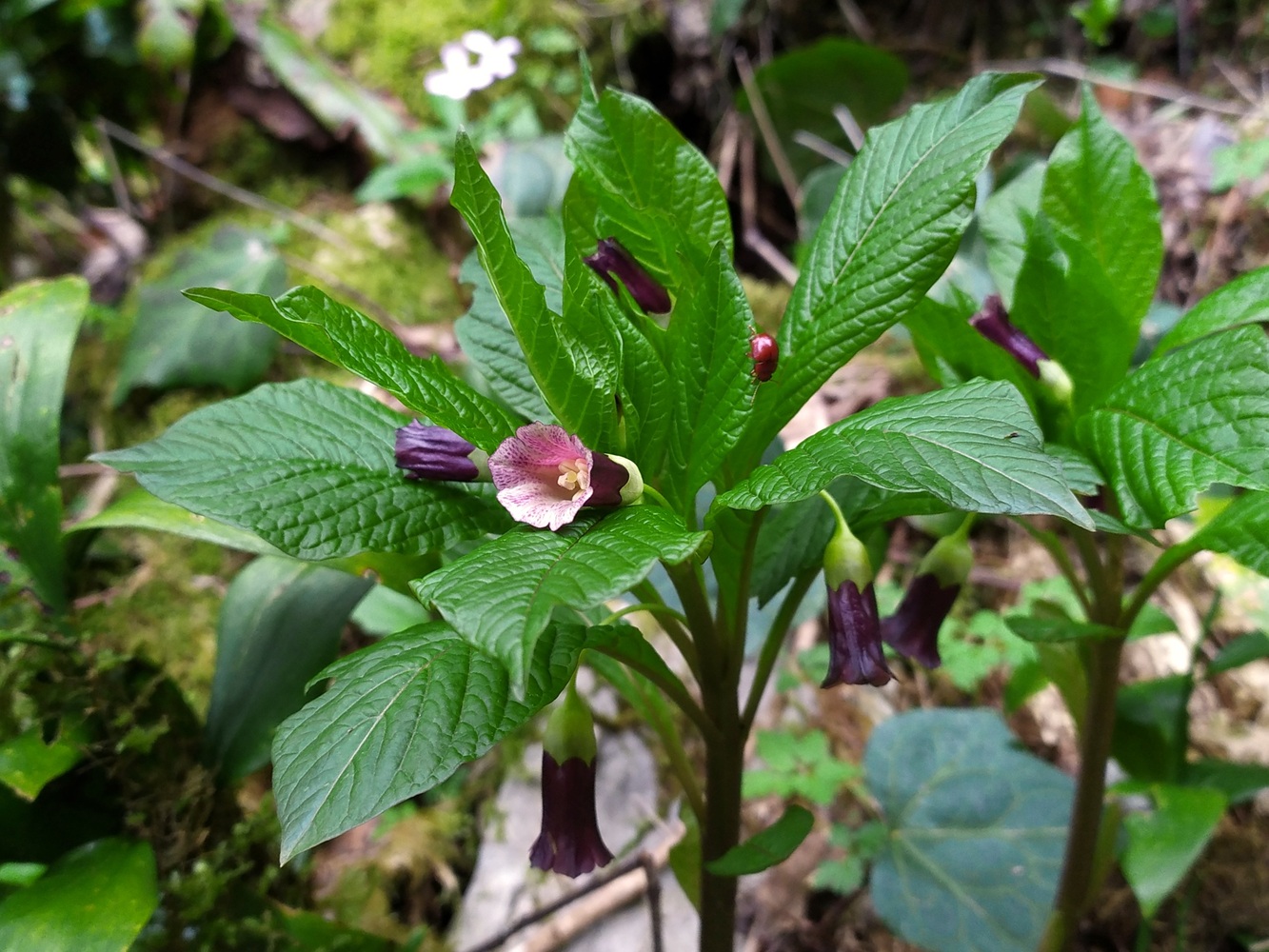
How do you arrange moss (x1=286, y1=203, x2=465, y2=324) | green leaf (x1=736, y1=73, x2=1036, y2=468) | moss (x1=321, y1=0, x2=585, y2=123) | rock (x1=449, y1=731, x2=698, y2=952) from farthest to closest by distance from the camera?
moss (x1=321, y1=0, x2=585, y2=123), moss (x1=286, y1=203, x2=465, y2=324), rock (x1=449, y1=731, x2=698, y2=952), green leaf (x1=736, y1=73, x2=1036, y2=468)

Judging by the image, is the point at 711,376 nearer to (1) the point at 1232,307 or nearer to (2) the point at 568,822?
(2) the point at 568,822

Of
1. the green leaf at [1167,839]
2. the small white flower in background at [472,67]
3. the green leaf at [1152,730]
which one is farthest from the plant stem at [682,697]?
the small white flower in background at [472,67]

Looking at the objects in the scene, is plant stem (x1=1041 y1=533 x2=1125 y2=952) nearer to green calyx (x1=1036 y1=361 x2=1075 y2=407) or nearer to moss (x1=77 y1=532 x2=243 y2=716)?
green calyx (x1=1036 y1=361 x2=1075 y2=407)

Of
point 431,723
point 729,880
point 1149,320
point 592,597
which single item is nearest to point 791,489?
point 592,597

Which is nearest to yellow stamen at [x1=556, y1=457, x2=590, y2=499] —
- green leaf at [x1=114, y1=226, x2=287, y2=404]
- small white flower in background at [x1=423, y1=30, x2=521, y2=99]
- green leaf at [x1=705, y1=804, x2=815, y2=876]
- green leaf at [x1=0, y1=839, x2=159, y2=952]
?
green leaf at [x1=705, y1=804, x2=815, y2=876]

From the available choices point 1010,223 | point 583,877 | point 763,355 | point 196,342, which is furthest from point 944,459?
point 196,342

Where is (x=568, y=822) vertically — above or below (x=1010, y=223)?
below

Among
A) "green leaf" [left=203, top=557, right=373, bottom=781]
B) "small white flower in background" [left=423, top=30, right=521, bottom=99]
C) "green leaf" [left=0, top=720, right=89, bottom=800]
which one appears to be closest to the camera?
"green leaf" [left=0, top=720, right=89, bottom=800]
